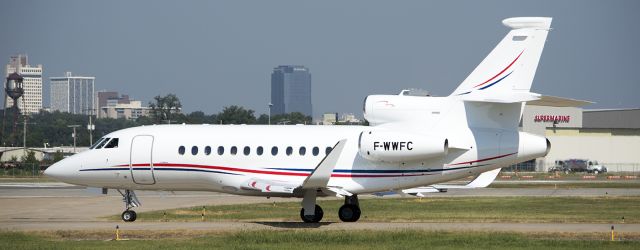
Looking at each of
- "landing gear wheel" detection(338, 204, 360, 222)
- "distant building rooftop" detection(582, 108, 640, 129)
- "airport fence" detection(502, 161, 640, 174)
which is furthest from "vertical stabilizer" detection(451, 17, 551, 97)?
"distant building rooftop" detection(582, 108, 640, 129)

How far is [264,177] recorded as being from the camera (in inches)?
1335

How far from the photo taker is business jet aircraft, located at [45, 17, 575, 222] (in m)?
32.2

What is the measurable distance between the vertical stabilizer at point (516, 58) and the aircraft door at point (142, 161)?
11115 millimetres

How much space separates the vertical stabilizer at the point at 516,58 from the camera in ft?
105

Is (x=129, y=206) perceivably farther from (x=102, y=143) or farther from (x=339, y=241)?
(x=339, y=241)

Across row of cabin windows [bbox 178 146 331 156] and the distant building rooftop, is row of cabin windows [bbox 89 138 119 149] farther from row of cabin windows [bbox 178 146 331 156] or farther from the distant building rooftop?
the distant building rooftop

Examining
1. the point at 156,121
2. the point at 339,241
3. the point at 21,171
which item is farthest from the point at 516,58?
the point at 156,121

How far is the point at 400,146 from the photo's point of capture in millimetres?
32469

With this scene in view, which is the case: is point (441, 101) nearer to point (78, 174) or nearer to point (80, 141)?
point (78, 174)

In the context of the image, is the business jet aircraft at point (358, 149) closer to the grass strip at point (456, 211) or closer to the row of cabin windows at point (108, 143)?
the row of cabin windows at point (108, 143)

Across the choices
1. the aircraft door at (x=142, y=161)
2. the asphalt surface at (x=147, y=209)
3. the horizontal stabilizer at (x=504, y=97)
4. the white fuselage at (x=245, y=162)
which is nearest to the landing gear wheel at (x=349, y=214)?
the asphalt surface at (x=147, y=209)

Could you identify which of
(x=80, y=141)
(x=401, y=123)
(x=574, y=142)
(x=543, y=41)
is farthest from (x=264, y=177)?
(x=80, y=141)

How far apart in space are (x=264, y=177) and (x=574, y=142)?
262 ft

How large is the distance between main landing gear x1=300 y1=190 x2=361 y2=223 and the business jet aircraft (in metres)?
0.03
